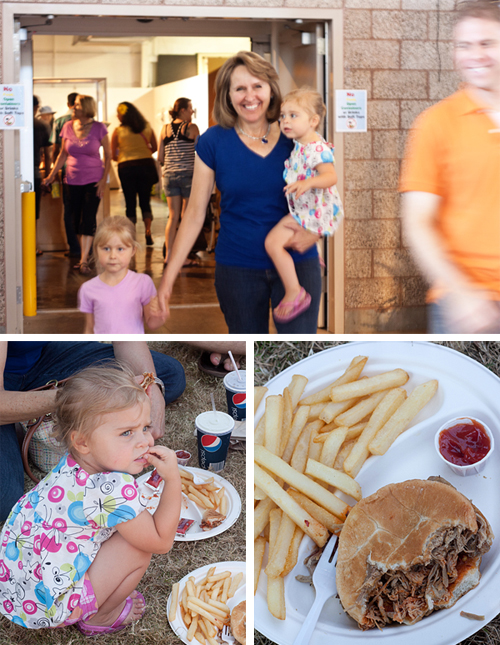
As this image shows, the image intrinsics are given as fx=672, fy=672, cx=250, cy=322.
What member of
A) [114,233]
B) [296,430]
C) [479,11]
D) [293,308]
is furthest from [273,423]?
[114,233]

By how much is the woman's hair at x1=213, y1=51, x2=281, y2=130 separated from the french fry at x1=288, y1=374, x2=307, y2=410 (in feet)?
5.14

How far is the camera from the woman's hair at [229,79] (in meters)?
2.78

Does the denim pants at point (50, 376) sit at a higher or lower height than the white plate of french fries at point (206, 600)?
higher

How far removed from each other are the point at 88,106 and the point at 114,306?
240 cm

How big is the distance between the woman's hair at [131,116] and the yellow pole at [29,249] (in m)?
0.87

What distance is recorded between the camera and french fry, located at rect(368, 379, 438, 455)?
1.51 metres

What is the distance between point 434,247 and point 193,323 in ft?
9.96

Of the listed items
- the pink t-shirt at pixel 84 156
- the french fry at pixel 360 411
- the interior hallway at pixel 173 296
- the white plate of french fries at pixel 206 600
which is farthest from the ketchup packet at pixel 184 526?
the pink t-shirt at pixel 84 156

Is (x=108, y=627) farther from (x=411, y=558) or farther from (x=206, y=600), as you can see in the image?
(x=411, y=558)

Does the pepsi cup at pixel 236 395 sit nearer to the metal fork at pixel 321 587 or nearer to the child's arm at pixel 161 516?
the child's arm at pixel 161 516

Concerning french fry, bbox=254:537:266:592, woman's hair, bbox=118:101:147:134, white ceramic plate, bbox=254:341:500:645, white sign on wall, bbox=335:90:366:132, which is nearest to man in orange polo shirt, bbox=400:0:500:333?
white ceramic plate, bbox=254:341:500:645

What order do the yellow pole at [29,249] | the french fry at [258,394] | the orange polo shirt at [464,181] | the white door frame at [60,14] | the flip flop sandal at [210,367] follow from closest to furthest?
the french fry at [258,394] → the flip flop sandal at [210,367] → the orange polo shirt at [464,181] → the white door frame at [60,14] → the yellow pole at [29,249]

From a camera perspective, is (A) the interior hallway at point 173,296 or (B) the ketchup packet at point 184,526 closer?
(B) the ketchup packet at point 184,526

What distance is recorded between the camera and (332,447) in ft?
4.99
